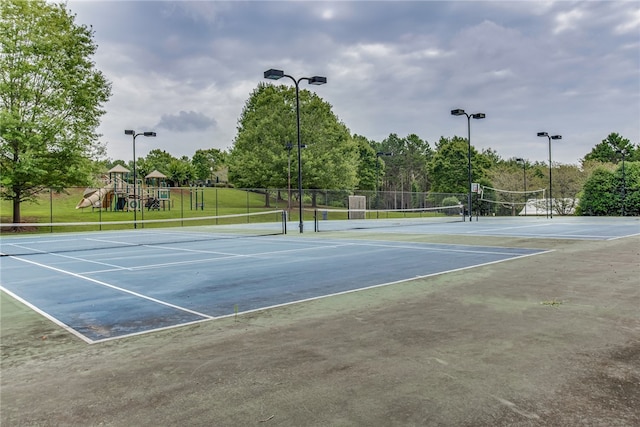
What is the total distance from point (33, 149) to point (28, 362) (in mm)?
30494

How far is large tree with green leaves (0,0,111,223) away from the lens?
95.2 feet

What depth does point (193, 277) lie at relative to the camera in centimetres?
891

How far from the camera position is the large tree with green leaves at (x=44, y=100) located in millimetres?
29031

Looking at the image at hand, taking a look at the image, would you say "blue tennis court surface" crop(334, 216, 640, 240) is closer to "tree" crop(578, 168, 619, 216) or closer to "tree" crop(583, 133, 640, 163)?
"tree" crop(578, 168, 619, 216)

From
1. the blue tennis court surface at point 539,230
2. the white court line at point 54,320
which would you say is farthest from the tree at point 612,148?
the white court line at point 54,320

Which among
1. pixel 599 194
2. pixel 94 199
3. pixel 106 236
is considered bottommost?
pixel 106 236

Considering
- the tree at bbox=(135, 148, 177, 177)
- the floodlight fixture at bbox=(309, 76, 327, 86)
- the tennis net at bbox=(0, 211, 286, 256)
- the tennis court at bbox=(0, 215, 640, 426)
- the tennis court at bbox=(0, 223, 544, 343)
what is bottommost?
the tennis net at bbox=(0, 211, 286, 256)

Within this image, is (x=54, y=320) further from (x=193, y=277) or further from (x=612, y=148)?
(x=612, y=148)

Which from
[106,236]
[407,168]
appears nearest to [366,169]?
[407,168]

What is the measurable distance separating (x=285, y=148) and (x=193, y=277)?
4549cm

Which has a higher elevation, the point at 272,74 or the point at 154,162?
the point at 154,162

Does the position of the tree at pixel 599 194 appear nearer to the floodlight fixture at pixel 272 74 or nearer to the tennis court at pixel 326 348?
the floodlight fixture at pixel 272 74

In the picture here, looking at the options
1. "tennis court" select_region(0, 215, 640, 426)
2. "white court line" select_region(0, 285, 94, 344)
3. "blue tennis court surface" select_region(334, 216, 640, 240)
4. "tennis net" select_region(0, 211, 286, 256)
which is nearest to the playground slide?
"tennis net" select_region(0, 211, 286, 256)

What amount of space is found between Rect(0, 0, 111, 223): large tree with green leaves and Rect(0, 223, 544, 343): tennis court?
18258 millimetres
